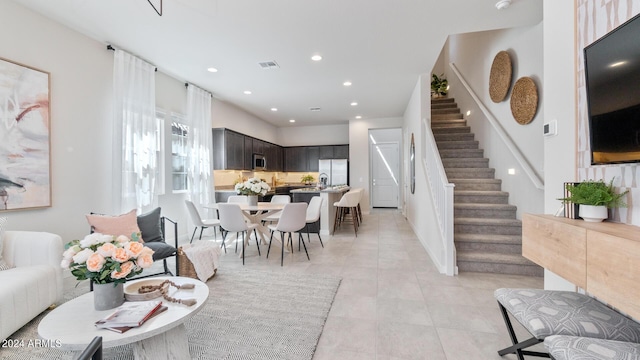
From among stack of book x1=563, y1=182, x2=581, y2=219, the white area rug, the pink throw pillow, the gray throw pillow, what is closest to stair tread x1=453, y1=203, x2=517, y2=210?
the white area rug

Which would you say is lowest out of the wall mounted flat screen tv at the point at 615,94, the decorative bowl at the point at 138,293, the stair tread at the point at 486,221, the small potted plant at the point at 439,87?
the decorative bowl at the point at 138,293

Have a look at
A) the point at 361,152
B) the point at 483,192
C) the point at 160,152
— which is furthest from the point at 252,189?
the point at 361,152

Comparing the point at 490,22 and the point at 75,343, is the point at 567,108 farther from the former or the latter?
the point at 75,343

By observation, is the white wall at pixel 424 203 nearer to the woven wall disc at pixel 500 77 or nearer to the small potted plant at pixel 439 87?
the woven wall disc at pixel 500 77

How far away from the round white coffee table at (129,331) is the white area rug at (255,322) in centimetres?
→ 37

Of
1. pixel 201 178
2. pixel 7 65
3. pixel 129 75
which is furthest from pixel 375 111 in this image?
pixel 7 65

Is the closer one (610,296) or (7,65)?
(610,296)

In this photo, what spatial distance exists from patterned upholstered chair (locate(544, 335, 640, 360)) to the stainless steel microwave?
657 cm

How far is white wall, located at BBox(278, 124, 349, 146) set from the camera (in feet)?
29.4

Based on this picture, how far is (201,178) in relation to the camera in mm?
5277

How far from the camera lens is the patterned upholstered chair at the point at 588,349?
1.05 metres

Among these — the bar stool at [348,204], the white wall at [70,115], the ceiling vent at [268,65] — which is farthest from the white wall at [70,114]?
the bar stool at [348,204]

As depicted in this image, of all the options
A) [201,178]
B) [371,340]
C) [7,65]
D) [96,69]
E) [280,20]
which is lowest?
[371,340]

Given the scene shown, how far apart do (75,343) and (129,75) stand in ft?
12.3
